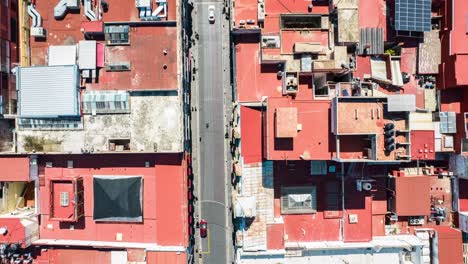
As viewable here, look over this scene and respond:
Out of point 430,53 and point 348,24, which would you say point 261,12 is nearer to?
point 348,24

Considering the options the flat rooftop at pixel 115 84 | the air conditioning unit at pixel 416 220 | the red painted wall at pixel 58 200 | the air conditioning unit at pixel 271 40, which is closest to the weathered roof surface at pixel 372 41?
the air conditioning unit at pixel 271 40

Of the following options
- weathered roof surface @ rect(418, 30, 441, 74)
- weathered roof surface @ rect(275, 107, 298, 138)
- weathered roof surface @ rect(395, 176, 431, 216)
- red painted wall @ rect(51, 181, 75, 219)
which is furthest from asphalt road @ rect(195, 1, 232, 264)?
weathered roof surface @ rect(418, 30, 441, 74)

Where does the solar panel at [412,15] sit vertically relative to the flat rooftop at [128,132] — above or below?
above

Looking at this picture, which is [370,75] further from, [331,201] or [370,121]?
[331,201]

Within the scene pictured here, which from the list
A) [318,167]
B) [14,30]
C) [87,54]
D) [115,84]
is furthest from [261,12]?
[14,30]

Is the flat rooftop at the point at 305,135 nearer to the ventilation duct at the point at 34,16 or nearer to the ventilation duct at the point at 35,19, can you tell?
the ventilation duct at the point at 35,19
